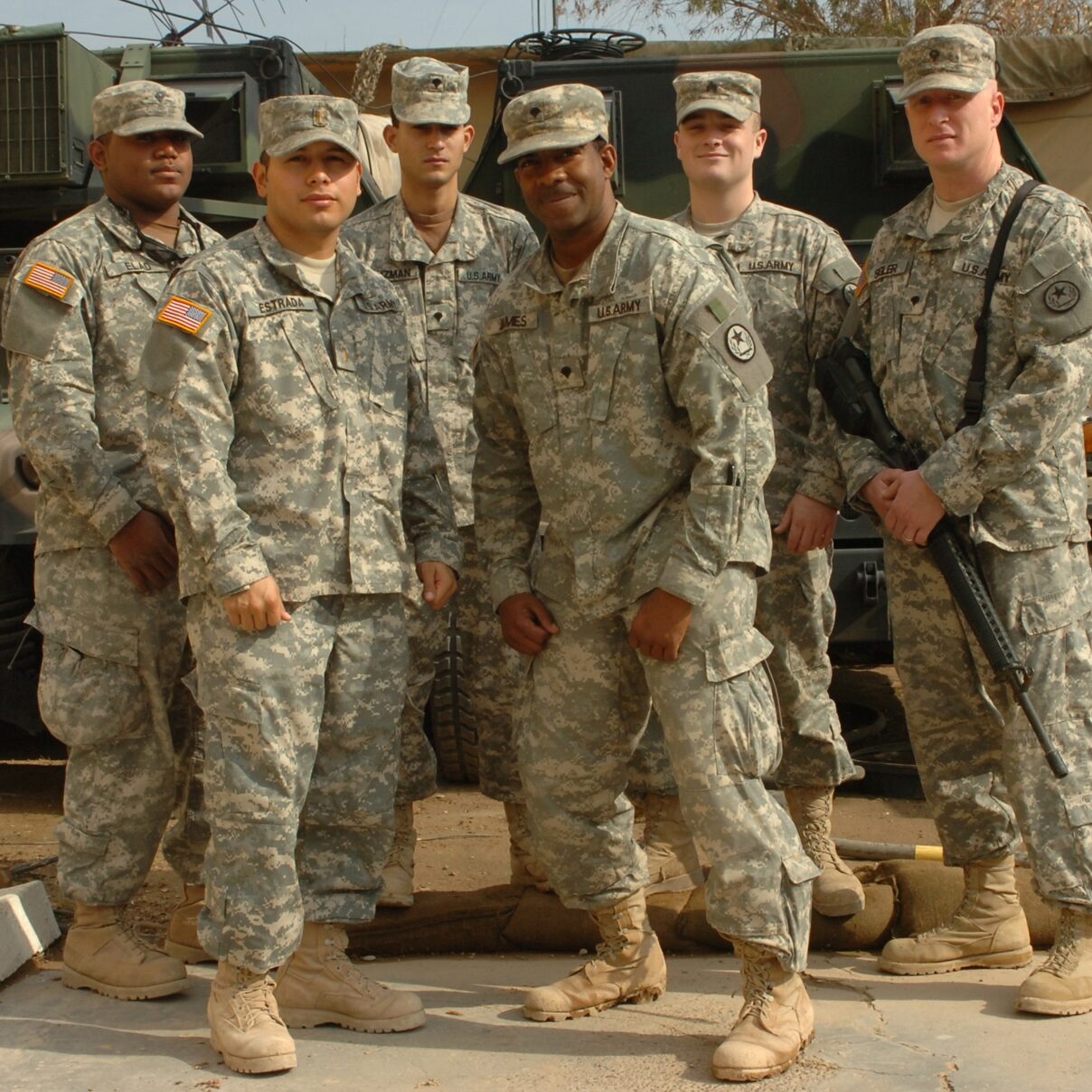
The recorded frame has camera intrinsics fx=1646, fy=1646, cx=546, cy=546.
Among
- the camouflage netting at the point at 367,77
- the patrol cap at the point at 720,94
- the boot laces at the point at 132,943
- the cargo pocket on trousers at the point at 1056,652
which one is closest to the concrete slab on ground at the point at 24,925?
the boot laces at the point at 132,943

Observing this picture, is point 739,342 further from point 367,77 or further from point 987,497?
point 367,77

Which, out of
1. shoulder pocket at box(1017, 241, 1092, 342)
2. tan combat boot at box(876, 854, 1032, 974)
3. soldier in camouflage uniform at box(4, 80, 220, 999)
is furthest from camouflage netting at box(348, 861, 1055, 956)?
shoulder pocket at box(1017, 241, 1092, 342)

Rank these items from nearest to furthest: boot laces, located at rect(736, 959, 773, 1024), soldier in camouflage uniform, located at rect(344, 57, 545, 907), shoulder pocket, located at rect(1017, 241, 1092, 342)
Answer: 1. boot laces, located at rect(736, 959, 773, 1024)
2. shoulder pocket, located at rect(1017, 241, 1092, 342)
3. soldier in camouflage uniform, located at rect(344, 57, 545, 907)

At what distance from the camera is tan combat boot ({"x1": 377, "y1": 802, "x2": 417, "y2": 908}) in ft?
13.9

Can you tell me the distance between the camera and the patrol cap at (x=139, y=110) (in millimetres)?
3916

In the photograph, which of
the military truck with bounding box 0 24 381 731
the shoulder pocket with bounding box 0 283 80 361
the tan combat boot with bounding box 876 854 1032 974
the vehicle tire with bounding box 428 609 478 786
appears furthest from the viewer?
the military truck with bounding box 0 24 381 731

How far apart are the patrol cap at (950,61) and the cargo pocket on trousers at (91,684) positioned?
2.20 metres

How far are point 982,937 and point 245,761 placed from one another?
5.91 ft

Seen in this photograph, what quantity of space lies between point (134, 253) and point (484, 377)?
94 cm

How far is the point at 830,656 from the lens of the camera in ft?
19.5

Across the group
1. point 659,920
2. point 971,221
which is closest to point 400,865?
point 659,920

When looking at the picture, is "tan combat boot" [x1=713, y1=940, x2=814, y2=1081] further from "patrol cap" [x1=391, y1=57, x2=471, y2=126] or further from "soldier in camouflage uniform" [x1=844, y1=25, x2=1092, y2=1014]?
"patrol cap" [x1=391, y1=57, x2=471, y2=126]

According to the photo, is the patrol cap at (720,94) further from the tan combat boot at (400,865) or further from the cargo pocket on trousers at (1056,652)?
the tan combat boot at (400,865)

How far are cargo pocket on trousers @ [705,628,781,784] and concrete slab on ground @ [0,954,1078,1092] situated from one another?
0.60 m
